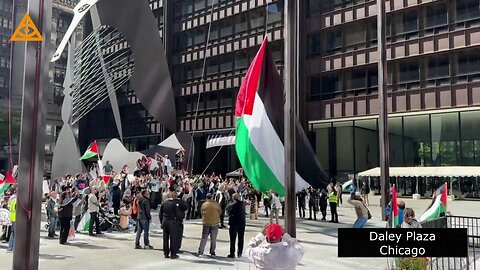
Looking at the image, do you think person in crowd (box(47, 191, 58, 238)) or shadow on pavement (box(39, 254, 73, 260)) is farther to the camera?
person in crowd (box(47, 191, 58, 238))

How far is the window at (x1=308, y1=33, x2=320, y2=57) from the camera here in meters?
43.6

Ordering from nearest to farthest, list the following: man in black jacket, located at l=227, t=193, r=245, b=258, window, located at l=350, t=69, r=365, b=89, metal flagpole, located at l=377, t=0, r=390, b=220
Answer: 1. man in black jacket, located at l=227, t=193, r=245, b=258
2. metal flagpole, located at l=377, t=0, r=390, b=220
3. window, located at l=350, t=69, r=365, b=89

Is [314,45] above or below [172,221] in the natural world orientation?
above

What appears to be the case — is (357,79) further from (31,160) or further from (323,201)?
(31,160)

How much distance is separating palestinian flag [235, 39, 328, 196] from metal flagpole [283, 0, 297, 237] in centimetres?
310

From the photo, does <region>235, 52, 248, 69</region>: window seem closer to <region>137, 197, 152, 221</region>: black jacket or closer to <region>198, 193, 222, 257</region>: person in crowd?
<region>137, 197, 152, 221</region>: black jacket

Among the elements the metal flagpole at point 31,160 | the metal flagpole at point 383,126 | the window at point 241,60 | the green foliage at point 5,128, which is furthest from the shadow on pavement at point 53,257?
the green foliage at point 5,128

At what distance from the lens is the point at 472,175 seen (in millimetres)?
31422

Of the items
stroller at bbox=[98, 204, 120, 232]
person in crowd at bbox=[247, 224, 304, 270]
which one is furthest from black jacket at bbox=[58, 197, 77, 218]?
person in crowd at bbox=[247, 224, 304, 270]

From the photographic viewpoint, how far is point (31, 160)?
5566 millimetres

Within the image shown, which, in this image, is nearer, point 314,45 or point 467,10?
point 467,10
